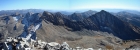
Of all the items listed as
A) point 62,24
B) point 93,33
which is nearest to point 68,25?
point 62,24

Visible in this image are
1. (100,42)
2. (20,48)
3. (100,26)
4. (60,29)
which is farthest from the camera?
(100,26)

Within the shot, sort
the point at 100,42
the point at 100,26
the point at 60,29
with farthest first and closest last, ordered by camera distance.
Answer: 1. the point at 100,26
2. the point at 60,29
3. the point at 100,42

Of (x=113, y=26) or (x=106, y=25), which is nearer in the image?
(x=113, y=26)

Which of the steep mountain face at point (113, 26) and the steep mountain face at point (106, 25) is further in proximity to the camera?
the steep mountain face at point (106, 25)

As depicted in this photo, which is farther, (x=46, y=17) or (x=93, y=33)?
(x=46, y=17)

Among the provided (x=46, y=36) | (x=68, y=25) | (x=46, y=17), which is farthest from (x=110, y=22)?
(x=46, y=36)

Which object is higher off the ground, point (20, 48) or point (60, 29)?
point (20, 48)

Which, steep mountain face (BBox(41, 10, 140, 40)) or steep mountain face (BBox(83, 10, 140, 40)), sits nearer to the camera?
steep mountain face (BBox(83, 10, 140, 40))

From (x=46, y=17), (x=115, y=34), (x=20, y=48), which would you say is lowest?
(x=115, y=34)

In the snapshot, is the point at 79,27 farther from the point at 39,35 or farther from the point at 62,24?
the point at 39,35

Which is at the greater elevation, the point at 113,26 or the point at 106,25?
the point at 106,25
